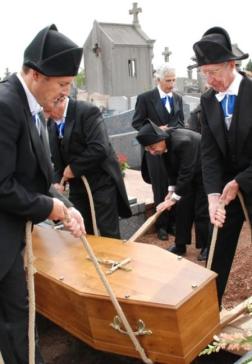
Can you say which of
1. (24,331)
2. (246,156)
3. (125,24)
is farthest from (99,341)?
(125,24)

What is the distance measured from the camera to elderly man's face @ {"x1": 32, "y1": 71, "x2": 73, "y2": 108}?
2.07 m

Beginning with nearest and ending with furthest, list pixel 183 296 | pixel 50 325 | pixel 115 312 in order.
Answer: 1. pixel 183 296
2. pixel 115 312
3. pixel 50 325

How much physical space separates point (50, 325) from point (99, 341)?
4.00ft

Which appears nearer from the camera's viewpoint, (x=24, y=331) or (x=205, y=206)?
(x=24, y=331)

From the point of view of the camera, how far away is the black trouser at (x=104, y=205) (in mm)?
3832

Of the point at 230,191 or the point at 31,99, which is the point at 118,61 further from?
the point at 31,99

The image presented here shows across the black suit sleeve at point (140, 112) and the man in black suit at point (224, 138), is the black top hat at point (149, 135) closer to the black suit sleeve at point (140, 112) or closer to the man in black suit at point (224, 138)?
the man in black suit at point (224, 138)

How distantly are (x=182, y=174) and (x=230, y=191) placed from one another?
1.34m

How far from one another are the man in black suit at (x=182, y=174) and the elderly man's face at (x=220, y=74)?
1217 mm

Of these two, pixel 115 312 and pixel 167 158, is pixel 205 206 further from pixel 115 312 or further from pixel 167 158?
pixel 115 312

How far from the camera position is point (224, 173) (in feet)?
Answer: 10.5

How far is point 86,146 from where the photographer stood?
148 inches

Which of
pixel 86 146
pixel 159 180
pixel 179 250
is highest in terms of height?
pixel 86 146

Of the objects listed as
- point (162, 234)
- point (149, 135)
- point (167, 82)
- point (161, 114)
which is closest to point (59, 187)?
point (149, 135)
